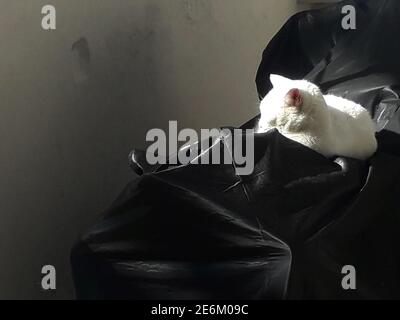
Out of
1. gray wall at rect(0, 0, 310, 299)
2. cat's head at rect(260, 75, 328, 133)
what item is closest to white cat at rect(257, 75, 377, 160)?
cat's head at rect(260, 75, 328, 133)

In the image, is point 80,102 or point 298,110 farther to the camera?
point 80,102

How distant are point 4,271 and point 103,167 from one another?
0.37 m

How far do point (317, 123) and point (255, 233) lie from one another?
26 centimetres

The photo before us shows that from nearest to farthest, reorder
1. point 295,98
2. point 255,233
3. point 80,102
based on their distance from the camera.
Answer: point 255,233 → point 295,98 → point 80,102

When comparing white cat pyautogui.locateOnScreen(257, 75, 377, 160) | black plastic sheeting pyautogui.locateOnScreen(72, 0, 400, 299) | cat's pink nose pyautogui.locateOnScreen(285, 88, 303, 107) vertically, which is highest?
cat's pink nose pyautogui.locateOnScreen(285, 88, 303, 107)

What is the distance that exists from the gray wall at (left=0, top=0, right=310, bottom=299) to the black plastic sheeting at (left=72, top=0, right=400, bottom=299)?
1.12ft

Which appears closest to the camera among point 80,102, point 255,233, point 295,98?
point 255,233

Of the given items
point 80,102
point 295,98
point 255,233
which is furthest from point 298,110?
point 80,102

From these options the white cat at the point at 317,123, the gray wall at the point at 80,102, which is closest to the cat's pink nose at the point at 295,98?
the white cat at the point at 317,123

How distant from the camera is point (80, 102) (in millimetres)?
1581

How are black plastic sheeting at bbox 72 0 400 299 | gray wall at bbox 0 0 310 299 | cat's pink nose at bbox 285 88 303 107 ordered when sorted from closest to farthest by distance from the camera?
black plastic sheeting at bbox 72 0 400 299
cat's pink nose at bbox 285 88 303 107
gray wall at bbox 0 0 310 299

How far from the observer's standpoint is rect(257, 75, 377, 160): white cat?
1.23 m

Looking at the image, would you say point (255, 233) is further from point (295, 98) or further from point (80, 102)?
point (80, 102)

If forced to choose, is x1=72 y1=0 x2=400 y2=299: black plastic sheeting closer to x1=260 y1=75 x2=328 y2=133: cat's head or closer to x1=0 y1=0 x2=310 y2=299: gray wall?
x1=260 y1=75 x2=328 y2=133: cat's head
